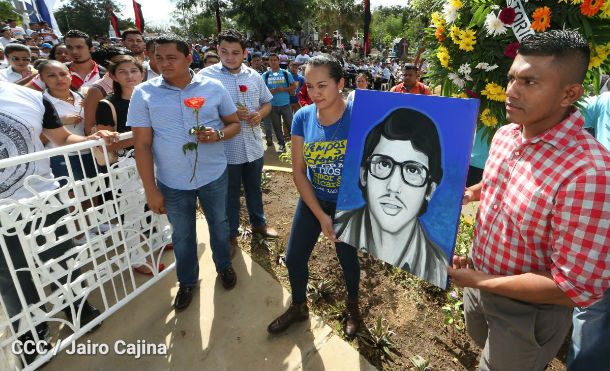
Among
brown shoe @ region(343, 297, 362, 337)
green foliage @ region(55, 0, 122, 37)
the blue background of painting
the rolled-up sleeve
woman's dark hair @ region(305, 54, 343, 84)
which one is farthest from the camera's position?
green foliage @ region(55, 0, 122, 37)

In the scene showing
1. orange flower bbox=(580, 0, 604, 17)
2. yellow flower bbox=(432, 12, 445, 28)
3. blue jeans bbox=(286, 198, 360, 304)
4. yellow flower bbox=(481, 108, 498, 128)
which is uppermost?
yellow flower bbox=(432, 12, 445, 28)

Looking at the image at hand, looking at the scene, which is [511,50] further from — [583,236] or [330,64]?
[583,236]

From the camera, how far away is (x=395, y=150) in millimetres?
1686

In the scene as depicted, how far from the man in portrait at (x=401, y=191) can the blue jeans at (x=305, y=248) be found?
0.38m

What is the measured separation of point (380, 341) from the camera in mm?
2350

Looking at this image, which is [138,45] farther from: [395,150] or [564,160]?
[564,160]

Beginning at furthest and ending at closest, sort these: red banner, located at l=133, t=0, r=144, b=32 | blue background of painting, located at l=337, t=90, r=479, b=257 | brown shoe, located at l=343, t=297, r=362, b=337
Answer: red banner, located at l=133, t=0, r=144, b=32
brown shoe, located at l=343, t=297, r=362, b=337
blue background of painting, located at l=337, t=90, r=479, b=257

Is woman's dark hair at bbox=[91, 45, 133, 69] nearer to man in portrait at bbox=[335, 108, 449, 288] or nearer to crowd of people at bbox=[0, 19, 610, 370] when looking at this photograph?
crowd of people at bbox=[0, 19, 610, 370]

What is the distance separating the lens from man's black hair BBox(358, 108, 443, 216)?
154 centimetres

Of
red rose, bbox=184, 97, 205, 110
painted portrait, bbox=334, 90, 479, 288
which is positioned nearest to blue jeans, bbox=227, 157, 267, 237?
red rose, bbox=184, 97, 205, 110

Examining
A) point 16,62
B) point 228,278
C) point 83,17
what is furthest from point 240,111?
point 83,17

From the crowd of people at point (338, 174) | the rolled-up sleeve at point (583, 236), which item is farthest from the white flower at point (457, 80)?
the rolled-up sleeve at point (583, 236)

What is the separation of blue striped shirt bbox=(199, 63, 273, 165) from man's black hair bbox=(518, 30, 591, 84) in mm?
2484

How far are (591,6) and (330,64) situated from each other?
4.62 ft
